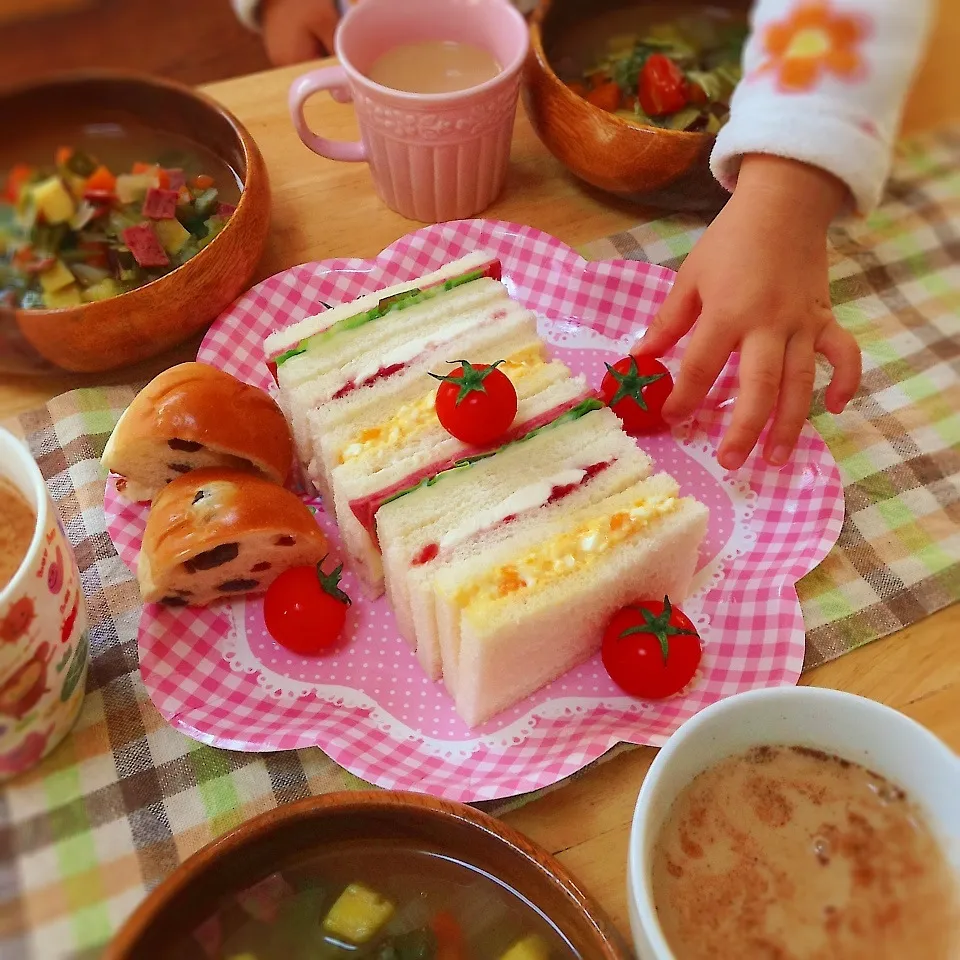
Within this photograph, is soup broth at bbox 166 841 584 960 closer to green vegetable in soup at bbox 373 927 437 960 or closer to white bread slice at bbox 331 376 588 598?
green vegetable in soup at bbox 373 927 437 960

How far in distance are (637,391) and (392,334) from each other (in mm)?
426

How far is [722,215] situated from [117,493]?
1.07 metres

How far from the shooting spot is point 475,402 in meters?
1.31

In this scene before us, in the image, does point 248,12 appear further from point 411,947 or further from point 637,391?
point 411,947

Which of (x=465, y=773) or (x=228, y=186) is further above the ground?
(x=228, y=186)

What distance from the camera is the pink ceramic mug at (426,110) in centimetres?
156

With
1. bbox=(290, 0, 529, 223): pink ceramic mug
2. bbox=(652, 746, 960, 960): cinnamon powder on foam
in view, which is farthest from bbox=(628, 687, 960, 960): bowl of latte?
bbox=(290, 0, 529, 223): pink ceramic mug

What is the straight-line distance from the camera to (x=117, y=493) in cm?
137

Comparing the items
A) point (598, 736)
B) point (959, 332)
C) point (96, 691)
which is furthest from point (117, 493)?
point (959, 332)

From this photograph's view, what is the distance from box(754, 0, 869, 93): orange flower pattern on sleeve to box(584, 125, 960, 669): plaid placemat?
1.05 feet

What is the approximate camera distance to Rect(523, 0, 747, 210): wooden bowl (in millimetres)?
1586

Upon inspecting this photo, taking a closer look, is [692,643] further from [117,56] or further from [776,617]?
[117,56]

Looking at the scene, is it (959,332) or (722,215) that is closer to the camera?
(722,215)

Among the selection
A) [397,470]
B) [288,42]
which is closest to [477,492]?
[397,470]
